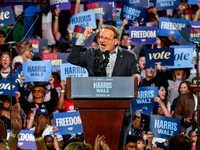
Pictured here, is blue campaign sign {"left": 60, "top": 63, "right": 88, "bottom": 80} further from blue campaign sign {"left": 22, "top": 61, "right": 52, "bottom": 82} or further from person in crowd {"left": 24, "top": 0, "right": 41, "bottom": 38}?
person in crowd {"left": 24, "top": 0, "right": 41, "bottom": 38}

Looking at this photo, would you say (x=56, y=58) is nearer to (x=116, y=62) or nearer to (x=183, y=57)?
(x=183, y=57)

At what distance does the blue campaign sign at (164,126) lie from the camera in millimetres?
5734

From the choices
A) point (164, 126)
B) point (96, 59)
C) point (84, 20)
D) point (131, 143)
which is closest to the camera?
point (96, 59)

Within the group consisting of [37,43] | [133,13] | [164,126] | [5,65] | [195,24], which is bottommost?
[164,126]

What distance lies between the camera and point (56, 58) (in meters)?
6.48

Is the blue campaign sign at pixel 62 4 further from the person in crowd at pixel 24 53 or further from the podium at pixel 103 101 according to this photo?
the podium at pixel 103 101

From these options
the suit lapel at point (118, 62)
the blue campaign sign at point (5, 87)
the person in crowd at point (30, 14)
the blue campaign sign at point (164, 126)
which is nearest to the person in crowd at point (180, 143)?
the suit lapel at point (118, 62)

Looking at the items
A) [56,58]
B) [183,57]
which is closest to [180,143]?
[183,57]

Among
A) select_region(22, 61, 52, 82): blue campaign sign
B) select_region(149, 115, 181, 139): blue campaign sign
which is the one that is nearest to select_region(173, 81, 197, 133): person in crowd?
select_region(149, 115, 181, 139): blue campaign sign

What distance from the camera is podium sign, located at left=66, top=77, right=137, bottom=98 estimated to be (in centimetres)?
252

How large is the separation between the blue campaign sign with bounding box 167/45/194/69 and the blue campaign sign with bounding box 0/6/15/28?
290 cm

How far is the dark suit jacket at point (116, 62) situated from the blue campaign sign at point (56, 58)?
11.4 feet

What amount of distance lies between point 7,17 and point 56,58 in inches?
46.5

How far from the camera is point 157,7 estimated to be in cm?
683
